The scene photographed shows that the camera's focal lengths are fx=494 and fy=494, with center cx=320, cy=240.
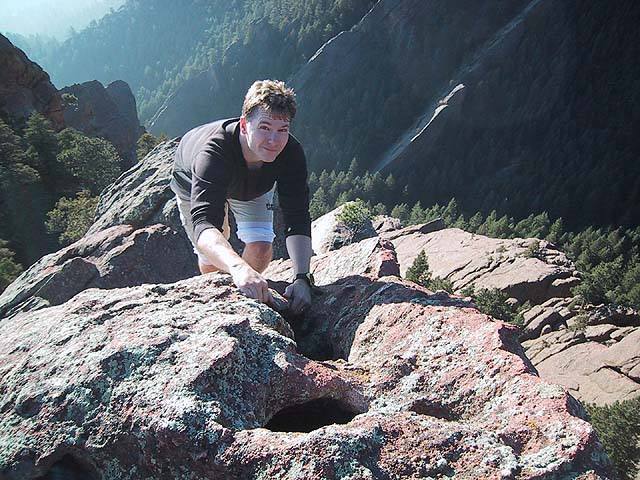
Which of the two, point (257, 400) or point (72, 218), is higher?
point (257, 400)

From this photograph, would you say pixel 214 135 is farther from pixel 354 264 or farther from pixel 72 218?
pixel 72 218

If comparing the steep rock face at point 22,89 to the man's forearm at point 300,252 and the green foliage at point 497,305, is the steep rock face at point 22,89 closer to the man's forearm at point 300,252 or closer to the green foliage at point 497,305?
the green foliage at point 497,305

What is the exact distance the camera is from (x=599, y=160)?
8975cm

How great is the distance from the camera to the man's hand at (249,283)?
4254 mm

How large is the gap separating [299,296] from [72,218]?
102ft

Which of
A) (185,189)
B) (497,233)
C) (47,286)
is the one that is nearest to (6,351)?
(185,189)

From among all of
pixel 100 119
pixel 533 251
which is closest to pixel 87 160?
pixel 100 119

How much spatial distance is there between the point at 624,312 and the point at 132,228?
37.3m

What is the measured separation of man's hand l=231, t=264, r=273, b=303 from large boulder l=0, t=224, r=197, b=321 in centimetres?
916

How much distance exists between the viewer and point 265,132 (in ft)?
15.2

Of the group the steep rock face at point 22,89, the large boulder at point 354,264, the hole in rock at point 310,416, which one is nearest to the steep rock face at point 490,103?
the steep rock face at point 22,89

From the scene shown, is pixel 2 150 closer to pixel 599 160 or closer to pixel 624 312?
pixel 624 312

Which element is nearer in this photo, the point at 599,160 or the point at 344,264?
the point at 344,264

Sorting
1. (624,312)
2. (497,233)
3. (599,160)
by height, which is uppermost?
(624,312)
